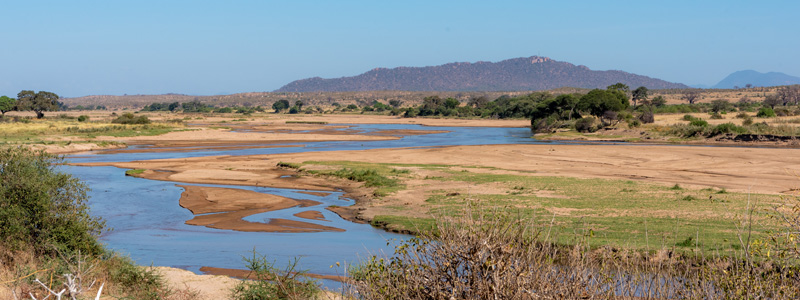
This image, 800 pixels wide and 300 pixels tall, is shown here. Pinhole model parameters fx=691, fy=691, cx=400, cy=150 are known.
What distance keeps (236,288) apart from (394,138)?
56.3 m

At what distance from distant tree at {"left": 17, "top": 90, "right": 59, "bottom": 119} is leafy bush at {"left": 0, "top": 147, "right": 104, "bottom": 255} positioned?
96733 mm

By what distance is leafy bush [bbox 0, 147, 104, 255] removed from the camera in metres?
13.6

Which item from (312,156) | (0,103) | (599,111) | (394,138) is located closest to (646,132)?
(599,111)

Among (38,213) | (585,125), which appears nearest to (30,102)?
(585,125)

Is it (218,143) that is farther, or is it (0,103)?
(0,103)

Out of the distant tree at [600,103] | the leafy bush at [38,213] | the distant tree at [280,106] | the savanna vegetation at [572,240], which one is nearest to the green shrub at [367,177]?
the savanna vegetation at [572,240]

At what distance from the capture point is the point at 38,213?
14.0 m

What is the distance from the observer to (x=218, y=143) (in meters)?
61.2

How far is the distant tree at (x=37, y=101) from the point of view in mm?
100375

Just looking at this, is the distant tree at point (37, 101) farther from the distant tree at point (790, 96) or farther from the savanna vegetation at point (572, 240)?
the distant tree at point (790, 96)

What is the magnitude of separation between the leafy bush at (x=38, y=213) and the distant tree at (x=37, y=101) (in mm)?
96733

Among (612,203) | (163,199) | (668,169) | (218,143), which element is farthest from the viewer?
(218,143)

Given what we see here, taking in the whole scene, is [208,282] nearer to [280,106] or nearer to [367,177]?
[367,177]

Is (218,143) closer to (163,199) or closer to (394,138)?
(394,138)
